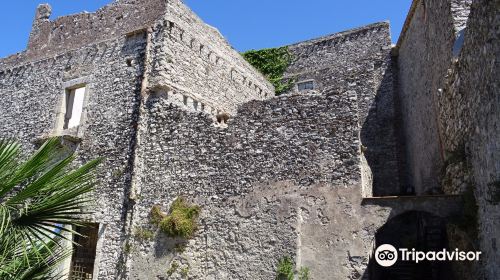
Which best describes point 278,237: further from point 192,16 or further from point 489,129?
point 192,16

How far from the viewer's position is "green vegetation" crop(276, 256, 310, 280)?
887 cm

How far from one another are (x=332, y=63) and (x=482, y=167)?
44.9 feet

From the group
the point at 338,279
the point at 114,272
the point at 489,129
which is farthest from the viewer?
the point at 114,272

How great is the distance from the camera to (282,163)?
32.8ft

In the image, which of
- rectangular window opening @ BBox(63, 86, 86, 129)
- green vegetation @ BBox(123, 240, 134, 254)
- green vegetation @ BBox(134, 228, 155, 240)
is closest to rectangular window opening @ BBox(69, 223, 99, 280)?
green vegetation @ BBox(123, 240, 134, 254)

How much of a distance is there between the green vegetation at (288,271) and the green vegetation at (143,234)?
3.62m

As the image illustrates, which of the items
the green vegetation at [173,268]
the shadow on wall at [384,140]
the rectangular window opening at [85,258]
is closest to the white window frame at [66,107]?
the rectangular window opening at [85,258]

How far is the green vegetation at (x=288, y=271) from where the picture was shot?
29.1 ft

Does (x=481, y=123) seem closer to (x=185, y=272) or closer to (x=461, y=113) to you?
(x=461, y=113)

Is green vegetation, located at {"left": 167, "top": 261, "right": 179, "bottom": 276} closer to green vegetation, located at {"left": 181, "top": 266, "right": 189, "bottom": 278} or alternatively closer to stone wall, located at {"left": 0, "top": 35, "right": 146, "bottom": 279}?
green vegetation, located at {"left": 181, "top": 266, "right": 189, "bottom": 278}

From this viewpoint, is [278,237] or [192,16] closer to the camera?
[278,237]

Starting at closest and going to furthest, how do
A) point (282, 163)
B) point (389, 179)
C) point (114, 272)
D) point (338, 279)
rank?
point (338, 279) < point (282, 163) < point (114, 272) < point (389, 179)

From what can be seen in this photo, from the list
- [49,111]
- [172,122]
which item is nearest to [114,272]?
[172,122]

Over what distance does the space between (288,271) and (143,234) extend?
4.15 metres
